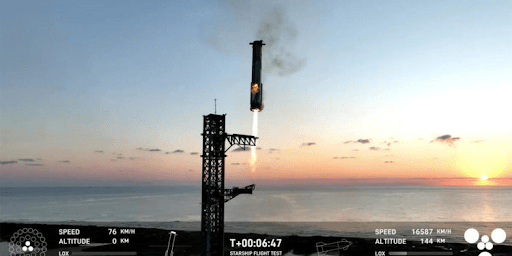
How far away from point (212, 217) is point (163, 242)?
1945 cm

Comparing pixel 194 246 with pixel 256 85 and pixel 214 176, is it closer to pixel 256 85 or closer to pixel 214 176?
pixel 214 176

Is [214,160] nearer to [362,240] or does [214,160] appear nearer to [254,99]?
[254,99]

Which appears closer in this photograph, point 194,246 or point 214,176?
point 214,176

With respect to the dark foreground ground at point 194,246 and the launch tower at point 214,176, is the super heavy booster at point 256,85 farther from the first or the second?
the dark foreground ground at point 194,246

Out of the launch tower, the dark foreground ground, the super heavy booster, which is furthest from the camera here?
the dark foreground ground

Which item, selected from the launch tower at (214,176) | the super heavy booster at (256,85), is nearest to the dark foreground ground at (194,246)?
the launch tower at (214,176)

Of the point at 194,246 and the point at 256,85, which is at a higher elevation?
the point at 256,85

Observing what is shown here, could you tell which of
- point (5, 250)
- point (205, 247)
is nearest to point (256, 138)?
point (205, 247)

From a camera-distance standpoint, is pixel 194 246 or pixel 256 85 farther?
pixel 194 246

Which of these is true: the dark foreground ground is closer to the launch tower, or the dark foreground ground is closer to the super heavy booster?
the launch tower

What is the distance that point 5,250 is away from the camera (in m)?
46.0

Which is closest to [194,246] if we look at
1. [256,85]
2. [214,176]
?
[214,176]

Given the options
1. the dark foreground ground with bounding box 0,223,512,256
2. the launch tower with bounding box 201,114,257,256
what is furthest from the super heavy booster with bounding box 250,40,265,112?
the dark foreground ground with bounding box 0,223,512,256

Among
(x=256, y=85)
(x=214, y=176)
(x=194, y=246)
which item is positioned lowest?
(x=194, y=246)
